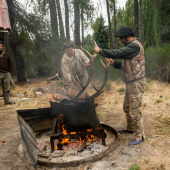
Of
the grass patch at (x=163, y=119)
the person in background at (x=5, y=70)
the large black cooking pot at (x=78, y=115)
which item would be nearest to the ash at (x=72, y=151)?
the large black cooking pot at (x=78, y=115)

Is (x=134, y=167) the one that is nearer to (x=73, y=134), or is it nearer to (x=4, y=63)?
(x=73, y=134)

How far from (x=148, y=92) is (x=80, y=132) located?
5.20 m

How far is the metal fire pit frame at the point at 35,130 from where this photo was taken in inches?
103

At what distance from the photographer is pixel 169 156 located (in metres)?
2.76

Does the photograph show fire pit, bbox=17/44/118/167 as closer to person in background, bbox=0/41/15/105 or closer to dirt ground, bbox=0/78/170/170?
dirt ground, bbox=0/78/170/170

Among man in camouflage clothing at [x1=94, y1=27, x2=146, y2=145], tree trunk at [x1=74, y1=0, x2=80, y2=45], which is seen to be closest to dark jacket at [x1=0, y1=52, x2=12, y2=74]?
man in camouflage clothing at [x1=94, y1=27, x2=146, y2=145]

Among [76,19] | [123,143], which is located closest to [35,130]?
[123,143]

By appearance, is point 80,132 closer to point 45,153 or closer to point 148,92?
point 45,153

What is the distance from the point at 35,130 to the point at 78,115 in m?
1.27

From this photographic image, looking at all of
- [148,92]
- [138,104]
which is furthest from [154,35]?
[138,104]

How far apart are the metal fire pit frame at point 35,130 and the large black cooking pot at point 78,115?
533 millimetres

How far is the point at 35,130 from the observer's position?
3707 mm

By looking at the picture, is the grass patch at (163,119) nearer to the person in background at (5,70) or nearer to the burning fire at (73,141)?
the burning fire at (73,141)

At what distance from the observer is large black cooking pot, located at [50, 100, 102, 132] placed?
2.92 meters
